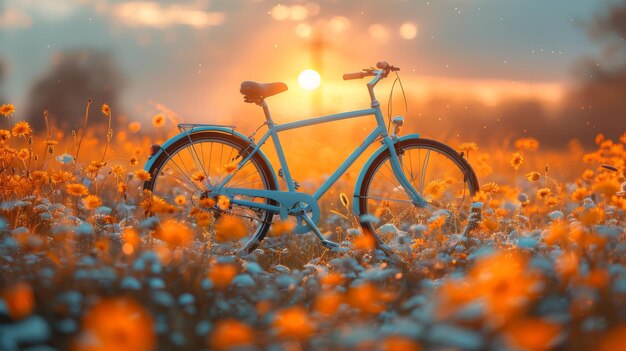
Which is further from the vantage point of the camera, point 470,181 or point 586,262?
point 470,181

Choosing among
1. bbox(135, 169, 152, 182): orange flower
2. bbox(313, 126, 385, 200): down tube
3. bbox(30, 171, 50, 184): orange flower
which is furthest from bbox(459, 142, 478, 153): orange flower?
bbox(30, 171, 50, 184): orange flower

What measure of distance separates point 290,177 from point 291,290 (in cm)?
139

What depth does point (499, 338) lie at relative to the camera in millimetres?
2354

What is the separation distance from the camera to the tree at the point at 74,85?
2062 centimetres

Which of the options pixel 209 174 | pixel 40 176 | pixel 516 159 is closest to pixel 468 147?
pixel 516 159

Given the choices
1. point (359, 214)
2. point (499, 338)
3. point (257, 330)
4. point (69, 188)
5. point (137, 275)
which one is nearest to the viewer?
point (499, 338)

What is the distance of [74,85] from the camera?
69.1 ft

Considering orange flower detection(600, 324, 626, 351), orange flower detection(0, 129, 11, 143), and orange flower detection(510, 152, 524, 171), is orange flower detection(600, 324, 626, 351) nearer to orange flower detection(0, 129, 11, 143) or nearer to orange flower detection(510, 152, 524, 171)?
orange flower detection(510, 152, 524, 171)

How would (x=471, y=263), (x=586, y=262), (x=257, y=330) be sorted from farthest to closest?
(x=471, y=263)
(x=586, y=262)
(x=257, y=330)

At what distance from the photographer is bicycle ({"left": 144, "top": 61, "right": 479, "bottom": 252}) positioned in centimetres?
482

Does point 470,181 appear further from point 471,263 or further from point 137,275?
point 137,275

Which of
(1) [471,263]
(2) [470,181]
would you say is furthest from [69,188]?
(2) [470,181]

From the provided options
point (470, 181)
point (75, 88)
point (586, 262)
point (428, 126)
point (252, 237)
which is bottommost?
point (252, 237)

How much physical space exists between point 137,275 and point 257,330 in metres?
0.74
